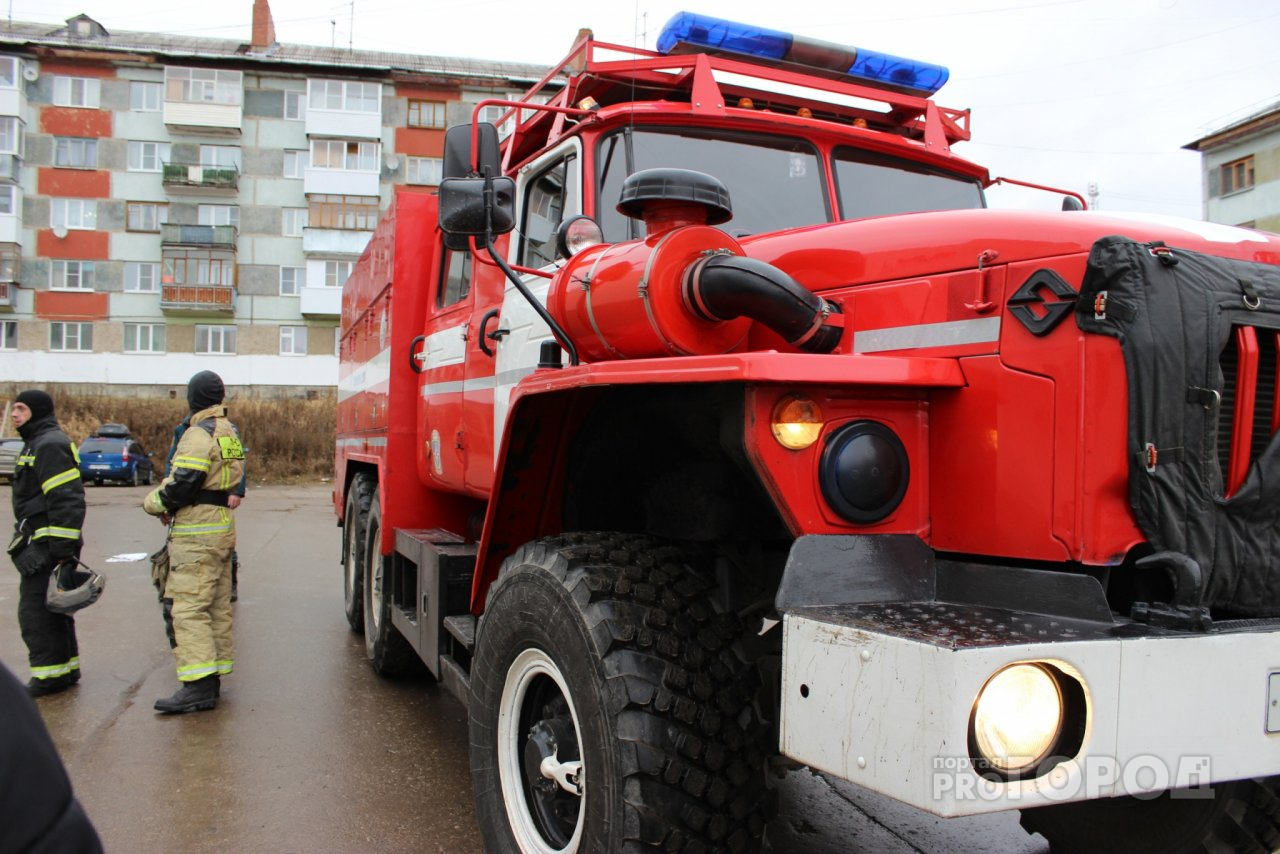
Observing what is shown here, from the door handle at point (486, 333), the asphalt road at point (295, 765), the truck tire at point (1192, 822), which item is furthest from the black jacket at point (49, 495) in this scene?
the truck tire at point (1192, 822)

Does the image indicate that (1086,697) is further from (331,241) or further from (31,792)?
(331,241)

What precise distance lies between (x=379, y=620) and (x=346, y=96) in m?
41.5

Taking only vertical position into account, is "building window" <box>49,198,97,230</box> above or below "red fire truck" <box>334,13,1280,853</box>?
above

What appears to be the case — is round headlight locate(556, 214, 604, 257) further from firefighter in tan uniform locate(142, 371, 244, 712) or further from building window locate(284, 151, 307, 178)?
building window locate(284, 151, 307, 178)

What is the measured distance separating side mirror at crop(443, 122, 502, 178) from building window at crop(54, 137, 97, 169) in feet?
156

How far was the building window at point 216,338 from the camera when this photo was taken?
1734 inches

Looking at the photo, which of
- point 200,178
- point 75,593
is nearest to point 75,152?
point 200,178

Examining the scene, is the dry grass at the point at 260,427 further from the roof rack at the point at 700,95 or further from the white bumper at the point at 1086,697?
the white bumper at the point at 1086,697

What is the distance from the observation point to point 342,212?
141ft

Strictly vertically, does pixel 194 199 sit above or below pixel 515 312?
above

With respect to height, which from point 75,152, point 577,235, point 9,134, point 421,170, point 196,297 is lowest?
point 577,235

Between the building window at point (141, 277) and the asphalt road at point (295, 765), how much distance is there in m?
40.3

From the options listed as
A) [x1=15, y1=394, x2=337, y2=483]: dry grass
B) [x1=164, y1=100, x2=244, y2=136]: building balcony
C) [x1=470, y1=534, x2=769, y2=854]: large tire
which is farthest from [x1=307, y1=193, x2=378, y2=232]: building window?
[x1=470, y1=534, x2=769, y2=854]: large tire

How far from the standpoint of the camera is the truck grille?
86.0 inches
